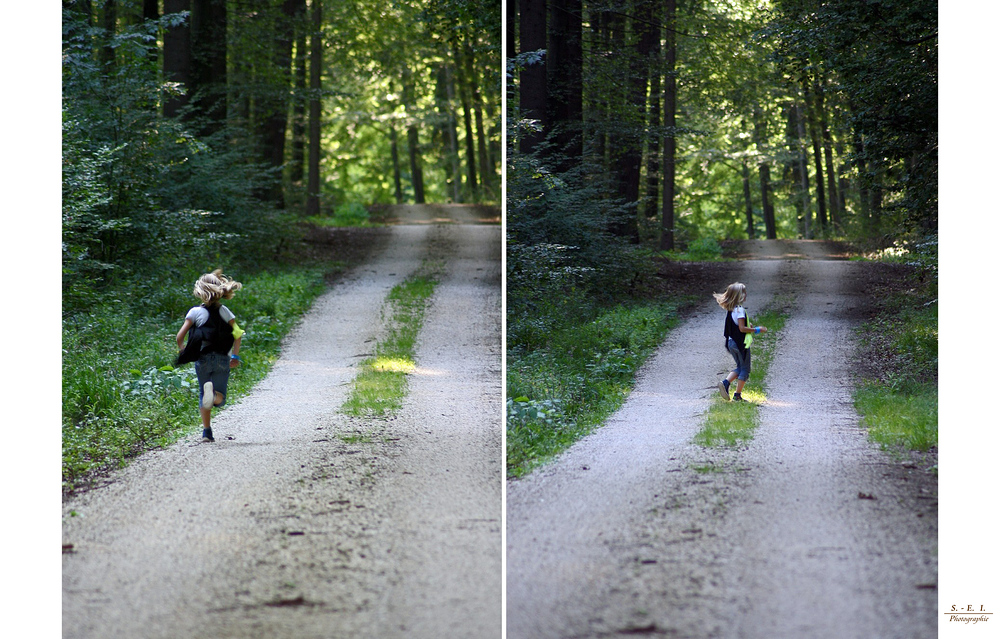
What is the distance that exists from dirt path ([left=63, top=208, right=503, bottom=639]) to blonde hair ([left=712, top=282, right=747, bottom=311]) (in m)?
1.43

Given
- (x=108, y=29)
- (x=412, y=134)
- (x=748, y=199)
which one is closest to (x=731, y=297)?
(x=748, y=199)

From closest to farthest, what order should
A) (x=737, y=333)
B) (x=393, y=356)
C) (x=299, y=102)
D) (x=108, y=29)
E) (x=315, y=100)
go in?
(x=737, y=333), (x=393, y=356), (x=108, y=29), (x=315, y=100), (x=299, y=102)

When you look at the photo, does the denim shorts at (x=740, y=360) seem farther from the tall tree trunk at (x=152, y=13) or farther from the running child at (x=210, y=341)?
the tall tree trunk at (x=152, y=13)

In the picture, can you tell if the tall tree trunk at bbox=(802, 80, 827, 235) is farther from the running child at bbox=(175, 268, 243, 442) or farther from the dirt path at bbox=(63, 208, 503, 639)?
the running child at bbox=(175, 268, 243, 442)

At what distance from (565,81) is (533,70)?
0.62ft

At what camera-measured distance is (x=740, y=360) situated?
4.17 m

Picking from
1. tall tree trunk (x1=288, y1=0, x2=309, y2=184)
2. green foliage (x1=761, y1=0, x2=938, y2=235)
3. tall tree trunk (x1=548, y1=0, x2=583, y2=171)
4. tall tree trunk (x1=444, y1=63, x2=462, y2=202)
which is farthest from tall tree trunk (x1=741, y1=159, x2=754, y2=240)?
tall tree trunk (x1=288, y1=0, x2=309, y2=184)

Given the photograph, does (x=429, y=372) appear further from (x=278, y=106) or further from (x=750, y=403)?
(x=278, y=106)

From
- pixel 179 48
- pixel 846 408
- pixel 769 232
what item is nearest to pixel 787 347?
pixel 846 408

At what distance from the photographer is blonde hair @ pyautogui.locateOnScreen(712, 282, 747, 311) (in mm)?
4301

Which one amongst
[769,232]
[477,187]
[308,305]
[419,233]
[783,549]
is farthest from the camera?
[477,187]

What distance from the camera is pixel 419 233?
11164 millimetres
